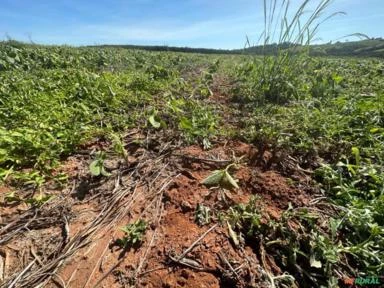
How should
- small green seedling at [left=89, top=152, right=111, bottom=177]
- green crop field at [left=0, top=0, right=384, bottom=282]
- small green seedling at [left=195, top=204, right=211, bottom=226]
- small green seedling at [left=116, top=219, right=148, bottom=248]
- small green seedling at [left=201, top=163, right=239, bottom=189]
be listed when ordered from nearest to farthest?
green crop field at [left=0, top=0, right=384, bottom=282]
small green seedling at [left=116, top=219, right=148, bottom=248]
small green seedling at [left=195, top=204, right=211, bottom=226]
small green seedling at [left=201, top=163, right=239, bottom=189]
small green seedling at [left=89, top=152, right=111, bottom=177]

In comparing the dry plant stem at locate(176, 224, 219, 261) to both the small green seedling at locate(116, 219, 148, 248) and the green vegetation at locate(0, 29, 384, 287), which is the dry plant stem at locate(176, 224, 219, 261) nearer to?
the green vegetation at locate(0, 29, 384, 287)

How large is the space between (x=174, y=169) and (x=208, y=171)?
0.75 ft

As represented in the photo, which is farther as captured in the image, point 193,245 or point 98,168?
point 98,168

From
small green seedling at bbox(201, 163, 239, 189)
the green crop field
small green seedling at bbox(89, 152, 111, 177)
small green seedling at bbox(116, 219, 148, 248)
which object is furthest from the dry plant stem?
small green seedling at bbox(89, 152, 111, 177)

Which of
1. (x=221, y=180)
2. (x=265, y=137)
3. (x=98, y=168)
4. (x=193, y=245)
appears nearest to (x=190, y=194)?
(x=221, y=180)

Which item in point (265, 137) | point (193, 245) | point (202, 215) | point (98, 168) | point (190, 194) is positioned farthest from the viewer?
point (265, 137)

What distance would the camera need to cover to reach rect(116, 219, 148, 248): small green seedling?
4.71 ft

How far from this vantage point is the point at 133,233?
146cm

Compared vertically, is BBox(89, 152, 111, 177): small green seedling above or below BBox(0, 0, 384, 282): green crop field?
above

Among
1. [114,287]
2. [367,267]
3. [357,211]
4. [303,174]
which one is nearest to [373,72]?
[303,174]

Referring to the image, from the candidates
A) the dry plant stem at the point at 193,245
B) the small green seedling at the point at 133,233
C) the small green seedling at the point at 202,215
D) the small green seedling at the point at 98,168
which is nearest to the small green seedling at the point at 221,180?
the small green seedling at the point at 202,215

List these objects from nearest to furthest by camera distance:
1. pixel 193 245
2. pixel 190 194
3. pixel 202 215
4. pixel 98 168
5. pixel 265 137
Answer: pixel 193 245 → pixel 202 215 → pixel 190 194 → pixel 98 168 → pixel 265 137

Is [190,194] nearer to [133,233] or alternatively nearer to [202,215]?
[202,215]

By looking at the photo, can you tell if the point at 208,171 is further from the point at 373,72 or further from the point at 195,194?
the point at 373,72
